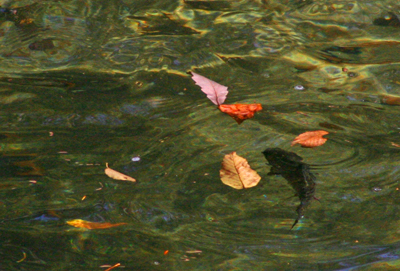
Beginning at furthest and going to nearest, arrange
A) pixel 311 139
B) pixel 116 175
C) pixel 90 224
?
pixel 311 139
pixel 116 175
pixel 90 224

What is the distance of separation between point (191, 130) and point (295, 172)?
1.90 feet

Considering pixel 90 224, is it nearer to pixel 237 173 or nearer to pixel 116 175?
pixel 116 175

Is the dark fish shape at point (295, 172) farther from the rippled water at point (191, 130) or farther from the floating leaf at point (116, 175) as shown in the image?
the floating leaf at point (116, 175)

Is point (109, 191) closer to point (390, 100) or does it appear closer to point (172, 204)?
point (172, 204)

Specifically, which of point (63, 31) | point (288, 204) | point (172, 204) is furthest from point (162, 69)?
point (288, 204)

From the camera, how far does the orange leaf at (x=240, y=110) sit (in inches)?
98.6

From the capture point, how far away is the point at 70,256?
1.84m

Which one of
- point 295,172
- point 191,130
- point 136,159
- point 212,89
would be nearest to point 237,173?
point 295,172

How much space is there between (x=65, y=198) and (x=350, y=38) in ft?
6.78

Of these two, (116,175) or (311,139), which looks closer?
(116,175)

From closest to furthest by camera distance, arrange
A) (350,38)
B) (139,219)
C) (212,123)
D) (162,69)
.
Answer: (139,219)
(212,123)
(162,69)
(350,38)

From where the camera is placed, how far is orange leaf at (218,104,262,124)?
8.21 ft

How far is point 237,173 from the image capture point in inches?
86.4

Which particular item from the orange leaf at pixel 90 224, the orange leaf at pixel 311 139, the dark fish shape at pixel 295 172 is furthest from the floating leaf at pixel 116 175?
the orange leaf at pixel 311 139
